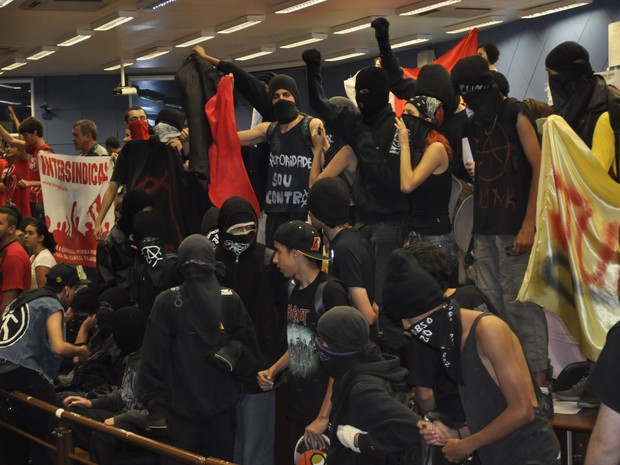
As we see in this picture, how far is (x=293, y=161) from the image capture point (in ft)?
21.0

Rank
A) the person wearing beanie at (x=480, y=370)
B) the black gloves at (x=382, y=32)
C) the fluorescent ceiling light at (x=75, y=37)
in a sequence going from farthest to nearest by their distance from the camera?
the fluorescent ceiling light at (x=75, y=37) → the black gloves at (x=382, y=32) → the person wearing beanie at (x=480, y=370)

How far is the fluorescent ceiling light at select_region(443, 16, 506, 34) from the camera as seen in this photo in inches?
660

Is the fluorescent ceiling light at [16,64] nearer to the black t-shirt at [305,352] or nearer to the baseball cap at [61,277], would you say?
the baseball cap at [61,277]

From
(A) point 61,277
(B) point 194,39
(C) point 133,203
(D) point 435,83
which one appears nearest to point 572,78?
(D) point 435,83

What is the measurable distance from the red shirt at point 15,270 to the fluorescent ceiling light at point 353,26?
10.5 m

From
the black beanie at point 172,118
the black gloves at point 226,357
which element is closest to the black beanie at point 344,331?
the black gloves at point 226,357

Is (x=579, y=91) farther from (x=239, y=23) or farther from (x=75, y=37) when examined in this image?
(x=75, y=37)

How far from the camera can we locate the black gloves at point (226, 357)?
5.08 m

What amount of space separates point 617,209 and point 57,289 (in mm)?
3840

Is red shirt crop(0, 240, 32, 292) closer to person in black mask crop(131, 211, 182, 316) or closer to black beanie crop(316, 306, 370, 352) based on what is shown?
person in black mask crop(131, 211, 182, 316)

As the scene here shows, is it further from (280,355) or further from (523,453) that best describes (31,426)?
(523,453)

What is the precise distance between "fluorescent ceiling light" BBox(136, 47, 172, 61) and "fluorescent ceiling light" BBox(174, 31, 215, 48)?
58 cm

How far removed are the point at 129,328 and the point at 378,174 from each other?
1721 millimetres

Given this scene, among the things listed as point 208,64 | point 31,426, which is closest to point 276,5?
point 208,64
